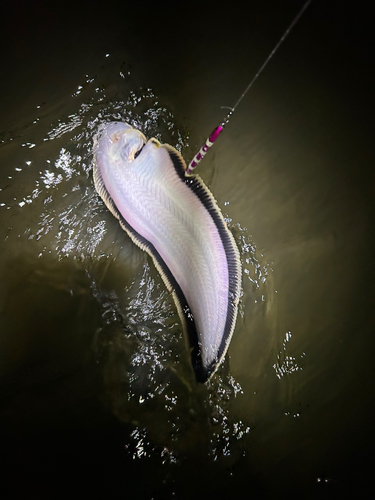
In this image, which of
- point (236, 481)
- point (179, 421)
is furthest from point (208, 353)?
point (236, 481)

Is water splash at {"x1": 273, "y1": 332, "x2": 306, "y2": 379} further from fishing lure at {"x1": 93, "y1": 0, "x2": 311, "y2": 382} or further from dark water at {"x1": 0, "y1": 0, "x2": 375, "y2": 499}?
fishing lure at {"x1": 93, "y1": 0, "x2": 311, "y2": 382}

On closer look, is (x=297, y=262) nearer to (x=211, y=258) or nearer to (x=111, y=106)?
(x=211, y=258)

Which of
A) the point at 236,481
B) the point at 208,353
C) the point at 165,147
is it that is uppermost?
the point at 165,147

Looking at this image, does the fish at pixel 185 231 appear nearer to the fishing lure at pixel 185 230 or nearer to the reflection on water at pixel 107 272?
the fishing lure at pixel 185 230

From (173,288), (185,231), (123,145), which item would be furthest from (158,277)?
(123,145)

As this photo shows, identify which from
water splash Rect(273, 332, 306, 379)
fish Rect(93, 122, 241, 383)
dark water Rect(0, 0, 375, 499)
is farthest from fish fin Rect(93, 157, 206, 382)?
water splash Rect(273, 332, 306, 379)

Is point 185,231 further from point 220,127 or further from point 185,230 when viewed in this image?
point 220,127
